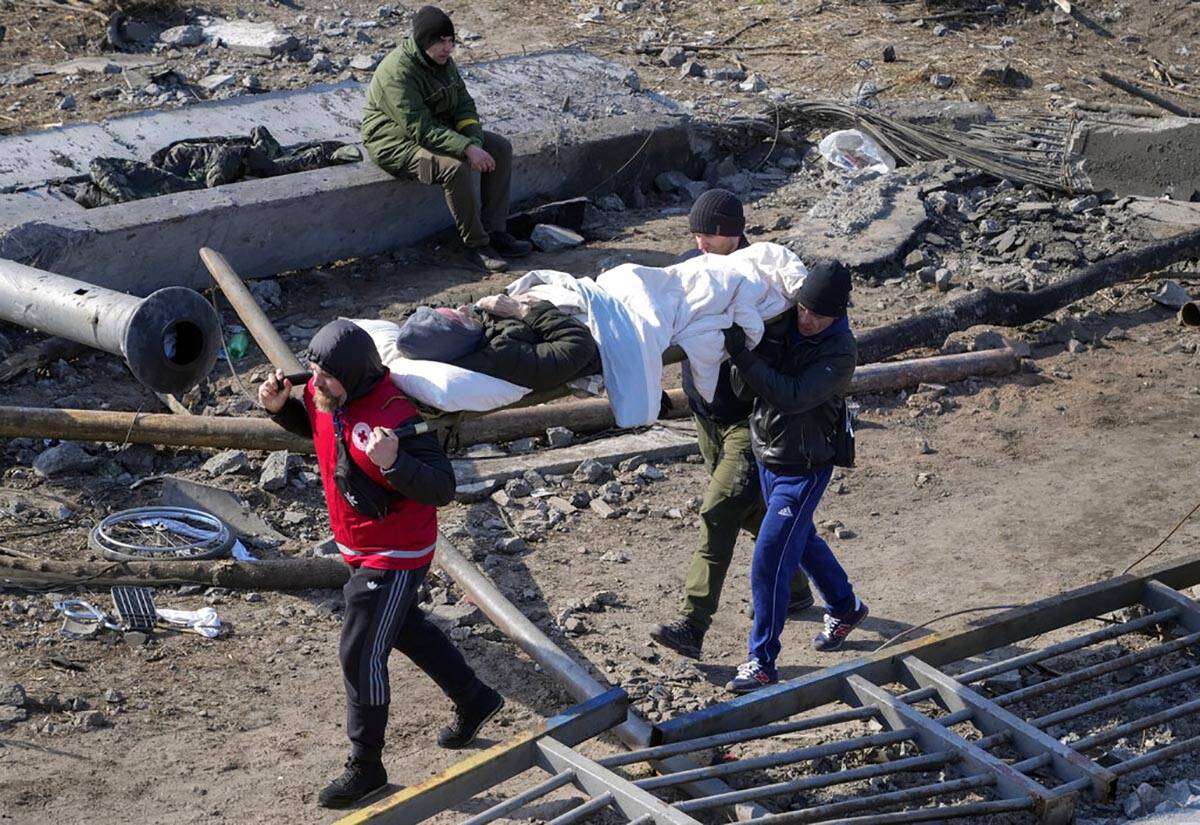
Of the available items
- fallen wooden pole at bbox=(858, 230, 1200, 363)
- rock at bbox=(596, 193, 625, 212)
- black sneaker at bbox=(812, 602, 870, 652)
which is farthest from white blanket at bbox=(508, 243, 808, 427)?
rock at bbox=(596, 193, 625, 212)

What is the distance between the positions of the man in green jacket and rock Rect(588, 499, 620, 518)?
9.98ft

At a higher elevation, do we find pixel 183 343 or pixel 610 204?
pixel 183 343

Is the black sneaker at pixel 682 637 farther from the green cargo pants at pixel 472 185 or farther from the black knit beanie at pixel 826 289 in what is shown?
the green cargo pants at pixel 472 185

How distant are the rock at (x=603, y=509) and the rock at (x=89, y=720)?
2625mm

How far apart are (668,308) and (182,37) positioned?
9.83 meters

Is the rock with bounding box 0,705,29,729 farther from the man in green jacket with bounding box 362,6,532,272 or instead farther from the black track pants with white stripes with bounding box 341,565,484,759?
the man in green jacket with bounding box 362,6,532,272

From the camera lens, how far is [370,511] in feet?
14.4

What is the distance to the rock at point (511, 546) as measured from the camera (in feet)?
21.4

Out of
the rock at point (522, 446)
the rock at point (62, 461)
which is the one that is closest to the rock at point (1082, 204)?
the rock at point (522, 446)

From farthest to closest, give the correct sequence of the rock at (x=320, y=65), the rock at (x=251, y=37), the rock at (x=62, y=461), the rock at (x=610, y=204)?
1. the rock at (x=251, y=37)
2. the rock at (x=320, y=65)
3. the rock at (x=610, y=204)
4. the rock at (x=62, y=461)

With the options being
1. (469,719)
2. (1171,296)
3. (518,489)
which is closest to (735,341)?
(469,719)

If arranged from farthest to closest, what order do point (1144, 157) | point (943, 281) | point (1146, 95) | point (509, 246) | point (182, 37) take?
1. point (182, 37)
2. point (1146, 95)
3. point (1144, 157)
4. point (509, 246)
5. point (943, 281)

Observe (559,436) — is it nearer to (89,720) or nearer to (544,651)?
(544,651)

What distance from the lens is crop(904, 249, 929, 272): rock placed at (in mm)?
9609
